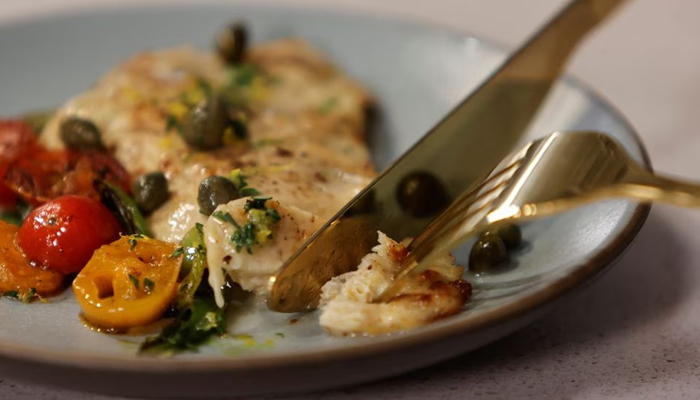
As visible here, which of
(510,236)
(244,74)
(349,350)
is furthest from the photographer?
(244,74)

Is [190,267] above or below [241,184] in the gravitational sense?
below

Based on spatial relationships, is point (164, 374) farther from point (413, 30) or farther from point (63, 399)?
point (413, 30)

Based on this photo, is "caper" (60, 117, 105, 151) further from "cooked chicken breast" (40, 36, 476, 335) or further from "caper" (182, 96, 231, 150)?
"caper" (182, 96, 231, 150)

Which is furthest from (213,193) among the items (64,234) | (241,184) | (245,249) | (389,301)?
(389,301)

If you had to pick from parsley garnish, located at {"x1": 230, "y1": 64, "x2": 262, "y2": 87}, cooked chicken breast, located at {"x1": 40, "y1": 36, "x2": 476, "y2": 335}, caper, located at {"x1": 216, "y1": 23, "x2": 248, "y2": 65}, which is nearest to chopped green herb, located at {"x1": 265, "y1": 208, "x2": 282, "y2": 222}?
cooked chicken breast, located at {"x1": 40, "y1": 36, "x2": 476, "y2": 335}

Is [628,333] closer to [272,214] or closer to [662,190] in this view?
[662,190]

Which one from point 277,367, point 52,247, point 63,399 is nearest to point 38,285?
point 52,247
